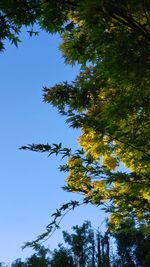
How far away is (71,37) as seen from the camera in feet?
28.8

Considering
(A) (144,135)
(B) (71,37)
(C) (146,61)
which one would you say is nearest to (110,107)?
(A) (144,135)

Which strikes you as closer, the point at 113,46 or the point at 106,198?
the point at 113,46

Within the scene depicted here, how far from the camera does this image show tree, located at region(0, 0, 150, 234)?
229 inches

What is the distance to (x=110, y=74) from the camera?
6.27 metres

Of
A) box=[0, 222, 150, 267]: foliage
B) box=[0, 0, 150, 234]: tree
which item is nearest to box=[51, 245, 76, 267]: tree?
box=[0, 222, 150, 267]: foliage

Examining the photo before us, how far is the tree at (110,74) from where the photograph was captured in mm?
5824

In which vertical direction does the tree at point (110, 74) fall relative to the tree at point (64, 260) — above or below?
below

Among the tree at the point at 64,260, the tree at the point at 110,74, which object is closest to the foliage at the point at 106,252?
the tree at the point at 64,260

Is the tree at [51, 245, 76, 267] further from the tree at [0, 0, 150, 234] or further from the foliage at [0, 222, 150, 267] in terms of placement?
the tree at [0, 0, 150, 234]

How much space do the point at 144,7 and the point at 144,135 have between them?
2379mm

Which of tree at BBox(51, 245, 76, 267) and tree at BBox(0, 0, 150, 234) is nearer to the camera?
tree at BBox(0, 0, 150, 234)

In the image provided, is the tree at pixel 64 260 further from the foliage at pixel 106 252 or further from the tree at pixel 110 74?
the tree at pixel 110 74

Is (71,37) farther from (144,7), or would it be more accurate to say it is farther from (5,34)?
(144,7)

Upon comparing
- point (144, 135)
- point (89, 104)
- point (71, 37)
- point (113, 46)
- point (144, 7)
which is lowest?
point (144, 135)
